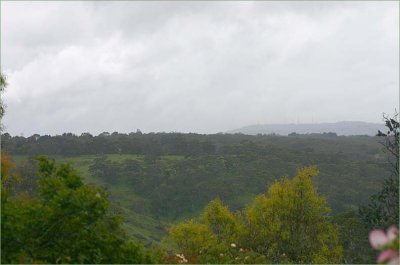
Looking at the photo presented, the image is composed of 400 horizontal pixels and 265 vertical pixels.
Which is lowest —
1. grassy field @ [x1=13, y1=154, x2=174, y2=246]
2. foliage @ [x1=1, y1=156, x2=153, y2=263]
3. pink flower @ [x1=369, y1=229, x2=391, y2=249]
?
grassy field @ [x1=13, y1=154, x2=174, y2=246]

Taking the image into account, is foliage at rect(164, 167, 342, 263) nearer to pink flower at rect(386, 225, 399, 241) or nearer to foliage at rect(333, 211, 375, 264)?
foliage at rect(333, 211, 375, 264)

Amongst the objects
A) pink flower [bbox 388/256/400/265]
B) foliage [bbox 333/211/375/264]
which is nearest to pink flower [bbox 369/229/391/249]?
pink flower [bbox 388/256/400/265]

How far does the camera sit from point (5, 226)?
6.07 m

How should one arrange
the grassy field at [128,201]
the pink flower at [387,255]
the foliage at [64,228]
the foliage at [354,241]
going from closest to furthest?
the pink flower at [387,255] < the foliage at [64,228] < the foliage at [354,241] < the grassy field at [128,201]

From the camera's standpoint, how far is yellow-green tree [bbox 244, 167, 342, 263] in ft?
88.7

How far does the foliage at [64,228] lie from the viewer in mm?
6180

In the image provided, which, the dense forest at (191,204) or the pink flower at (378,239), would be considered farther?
the dense forest at (191,204)

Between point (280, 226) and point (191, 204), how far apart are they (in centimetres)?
7112

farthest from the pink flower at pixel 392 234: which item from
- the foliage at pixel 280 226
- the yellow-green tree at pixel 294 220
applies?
the yellow-green tree at pixel 294 220

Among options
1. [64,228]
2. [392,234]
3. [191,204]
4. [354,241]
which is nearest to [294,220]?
[354,241]

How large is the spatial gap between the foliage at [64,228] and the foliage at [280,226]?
682 inches

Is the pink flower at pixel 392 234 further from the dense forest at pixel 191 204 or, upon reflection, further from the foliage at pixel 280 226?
the foliage at pixel 280 226

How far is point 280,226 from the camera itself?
2747 cm

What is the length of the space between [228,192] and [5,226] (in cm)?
9083
